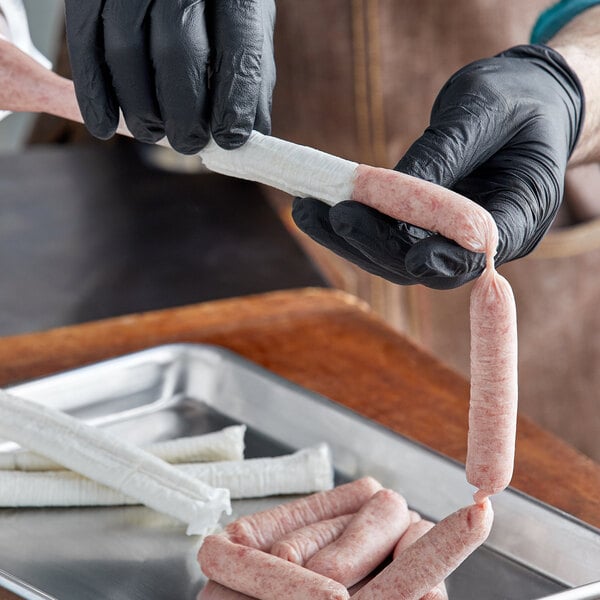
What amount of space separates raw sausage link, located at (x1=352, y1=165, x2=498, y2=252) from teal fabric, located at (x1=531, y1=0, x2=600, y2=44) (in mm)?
986

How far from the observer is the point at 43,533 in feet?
4.30

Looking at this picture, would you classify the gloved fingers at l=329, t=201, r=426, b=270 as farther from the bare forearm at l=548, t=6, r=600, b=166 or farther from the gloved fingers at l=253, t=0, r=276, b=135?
the bare forearm at l=548, t=6, r=600, b=166

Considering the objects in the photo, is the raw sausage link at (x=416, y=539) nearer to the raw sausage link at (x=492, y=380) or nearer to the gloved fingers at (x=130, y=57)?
the raw sausage link at (x=492, y=380)

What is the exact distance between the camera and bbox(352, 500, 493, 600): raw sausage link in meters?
1.09

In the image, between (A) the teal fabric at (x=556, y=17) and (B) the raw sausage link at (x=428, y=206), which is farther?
(A) the teal fabric at (x=556, y=17)

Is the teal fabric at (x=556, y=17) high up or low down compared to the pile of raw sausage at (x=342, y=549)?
up

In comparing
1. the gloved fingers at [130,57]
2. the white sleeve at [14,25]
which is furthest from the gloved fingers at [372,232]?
the white sleeve at [14,25]

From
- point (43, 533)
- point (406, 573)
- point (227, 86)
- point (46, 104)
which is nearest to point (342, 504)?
point (406, 573)

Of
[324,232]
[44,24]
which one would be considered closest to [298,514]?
[324,232]

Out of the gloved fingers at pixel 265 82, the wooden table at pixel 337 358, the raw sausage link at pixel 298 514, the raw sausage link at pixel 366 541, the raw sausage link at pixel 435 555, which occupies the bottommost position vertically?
the wooden table at pixel 337 358

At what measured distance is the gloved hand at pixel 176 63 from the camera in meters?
1.14

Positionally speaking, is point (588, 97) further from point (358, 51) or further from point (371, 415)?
point (358, 51)

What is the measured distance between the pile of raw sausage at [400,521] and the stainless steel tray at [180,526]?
0.26ft

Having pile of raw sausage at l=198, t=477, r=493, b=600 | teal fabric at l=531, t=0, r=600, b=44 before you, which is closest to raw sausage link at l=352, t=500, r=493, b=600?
pile of raw sausage at l=198, t=477, r=493, b=600
